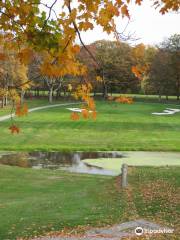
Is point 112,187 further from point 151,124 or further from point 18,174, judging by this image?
point 151,124

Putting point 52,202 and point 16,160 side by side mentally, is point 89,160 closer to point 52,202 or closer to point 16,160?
point 16,160

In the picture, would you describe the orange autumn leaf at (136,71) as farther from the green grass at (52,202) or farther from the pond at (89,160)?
the pond at (89,160)

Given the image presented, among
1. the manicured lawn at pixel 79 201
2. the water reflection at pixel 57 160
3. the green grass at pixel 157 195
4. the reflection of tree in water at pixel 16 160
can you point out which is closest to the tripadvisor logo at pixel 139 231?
the green grass at pixel 157 195

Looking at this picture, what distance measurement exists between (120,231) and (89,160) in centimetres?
1877

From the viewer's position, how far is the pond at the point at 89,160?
26033mm

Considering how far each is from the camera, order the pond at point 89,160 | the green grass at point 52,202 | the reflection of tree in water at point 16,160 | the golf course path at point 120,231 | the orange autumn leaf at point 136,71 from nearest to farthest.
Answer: the orange autumn leaf at point 136,71
the golf course path at point 120,231
the green grass at point 52,202
the pond at point 89,160
the reflection of tree in water at point 16,160

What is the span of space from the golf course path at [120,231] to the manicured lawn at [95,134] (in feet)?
74.4

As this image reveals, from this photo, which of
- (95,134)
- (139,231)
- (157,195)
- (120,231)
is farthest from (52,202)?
(95,134)

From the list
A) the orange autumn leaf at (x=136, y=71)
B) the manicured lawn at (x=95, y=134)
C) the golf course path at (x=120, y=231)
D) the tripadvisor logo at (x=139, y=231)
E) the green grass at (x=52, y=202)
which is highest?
the orange autumn leaf at (x=136, y=71)

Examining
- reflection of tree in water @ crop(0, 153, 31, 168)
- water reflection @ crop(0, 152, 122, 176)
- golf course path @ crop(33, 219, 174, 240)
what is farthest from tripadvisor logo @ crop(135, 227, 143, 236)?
reflection of tree in water @ crop(0, 153, 31, 168)

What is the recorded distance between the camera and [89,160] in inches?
1144

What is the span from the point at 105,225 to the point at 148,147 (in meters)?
24.1

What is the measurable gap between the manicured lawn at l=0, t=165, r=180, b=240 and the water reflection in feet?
11.9

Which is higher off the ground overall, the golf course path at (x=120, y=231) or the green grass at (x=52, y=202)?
the golf course path at (x=120, y=231)
